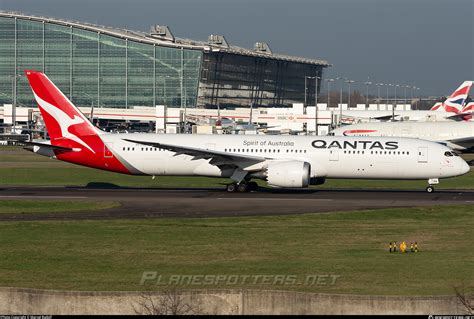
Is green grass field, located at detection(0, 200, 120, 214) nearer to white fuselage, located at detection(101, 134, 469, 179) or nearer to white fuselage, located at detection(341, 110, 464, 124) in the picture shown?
white fuselage, located at detection(101, 134, 469, 179)

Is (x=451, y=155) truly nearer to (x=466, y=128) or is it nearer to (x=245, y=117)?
(x=466, y=128)

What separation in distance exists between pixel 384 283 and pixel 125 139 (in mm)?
30789

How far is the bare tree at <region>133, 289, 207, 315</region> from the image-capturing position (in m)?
20.8

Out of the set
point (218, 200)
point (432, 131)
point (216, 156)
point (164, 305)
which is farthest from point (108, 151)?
point (432, 131)

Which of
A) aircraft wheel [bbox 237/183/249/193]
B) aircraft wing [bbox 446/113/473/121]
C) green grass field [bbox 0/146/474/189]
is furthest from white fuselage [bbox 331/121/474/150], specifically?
aircraft wheel [bbox 237/183/249/193]

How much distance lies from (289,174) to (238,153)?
4.43 m

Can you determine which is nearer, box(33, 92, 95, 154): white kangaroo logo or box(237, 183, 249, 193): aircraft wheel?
box(237, 183, 249, 193): aircraft wheel

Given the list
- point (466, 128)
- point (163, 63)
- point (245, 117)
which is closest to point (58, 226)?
point (466, 128)

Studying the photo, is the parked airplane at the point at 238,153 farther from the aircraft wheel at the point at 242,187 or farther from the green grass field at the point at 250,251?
the green grass field at the point at 250,251

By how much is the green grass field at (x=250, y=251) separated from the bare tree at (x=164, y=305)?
8.07 ft

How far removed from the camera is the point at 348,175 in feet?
176

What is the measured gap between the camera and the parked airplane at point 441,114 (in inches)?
5950

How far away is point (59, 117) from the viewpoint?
5409cm

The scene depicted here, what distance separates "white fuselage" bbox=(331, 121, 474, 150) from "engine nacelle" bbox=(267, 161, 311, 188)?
52.3m
